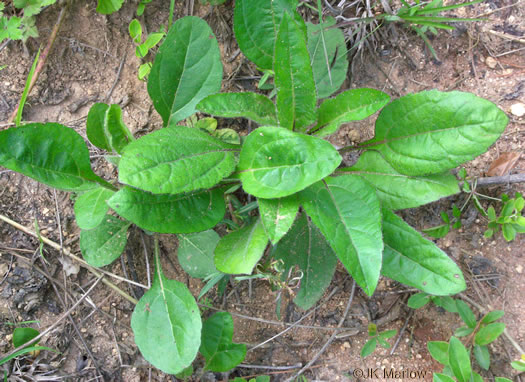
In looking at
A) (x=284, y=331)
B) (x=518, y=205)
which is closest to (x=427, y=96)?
(x=518, y=205)

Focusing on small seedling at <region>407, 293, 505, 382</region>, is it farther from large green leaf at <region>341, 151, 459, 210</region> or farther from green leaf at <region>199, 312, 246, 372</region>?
green leaf at <region>199, 312, 246, 372</region>

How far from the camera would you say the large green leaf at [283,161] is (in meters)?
1.57

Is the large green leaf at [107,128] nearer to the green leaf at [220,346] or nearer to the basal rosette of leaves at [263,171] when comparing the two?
the basal rosette of leaves at [263,171]

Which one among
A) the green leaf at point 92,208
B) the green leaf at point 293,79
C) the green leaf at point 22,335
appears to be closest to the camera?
the green leaf at point 293,79

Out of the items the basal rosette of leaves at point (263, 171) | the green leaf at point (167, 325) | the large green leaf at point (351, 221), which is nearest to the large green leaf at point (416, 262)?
the basal rosette of leaves at point (263, 171)

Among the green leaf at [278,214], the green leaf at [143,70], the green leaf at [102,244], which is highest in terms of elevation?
the green leaf at [143,70]

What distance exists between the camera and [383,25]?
237cm

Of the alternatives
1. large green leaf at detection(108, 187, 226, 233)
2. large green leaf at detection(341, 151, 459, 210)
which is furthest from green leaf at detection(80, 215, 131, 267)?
large green leaf at detection(341, 151, 459, 210)

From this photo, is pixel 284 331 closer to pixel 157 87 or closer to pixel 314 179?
pixel 314 179

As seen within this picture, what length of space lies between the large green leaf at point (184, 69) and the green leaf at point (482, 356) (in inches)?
72.1

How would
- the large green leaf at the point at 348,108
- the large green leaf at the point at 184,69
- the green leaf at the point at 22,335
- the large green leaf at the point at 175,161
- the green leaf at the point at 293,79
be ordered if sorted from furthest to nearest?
the green leaf at the point at 22,335
the large green leaf at the point at 184,69
the large green leaf at the point at 348,108
the green leaf at the point at 293,79
the large green leaf at the point at 175,161

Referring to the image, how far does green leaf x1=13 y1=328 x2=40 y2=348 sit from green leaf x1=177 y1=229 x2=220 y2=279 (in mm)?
823

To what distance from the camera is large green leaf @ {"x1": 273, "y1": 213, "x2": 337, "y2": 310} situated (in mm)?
2172

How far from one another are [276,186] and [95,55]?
1.43m
